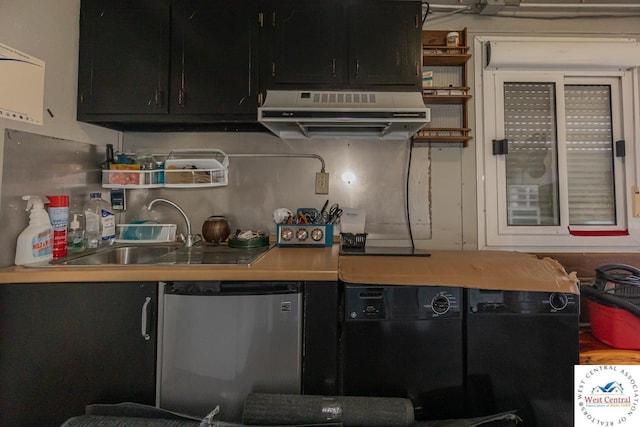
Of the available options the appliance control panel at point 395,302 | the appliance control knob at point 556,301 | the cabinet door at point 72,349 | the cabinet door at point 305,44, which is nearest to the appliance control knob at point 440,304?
the appliance control panel at point 395,302

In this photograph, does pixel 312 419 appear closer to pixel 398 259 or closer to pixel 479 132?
pixel 398 259

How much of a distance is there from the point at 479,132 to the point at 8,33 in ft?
7.77

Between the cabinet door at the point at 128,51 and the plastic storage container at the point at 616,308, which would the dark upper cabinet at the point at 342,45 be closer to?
the cabinet door at the point at 128,51

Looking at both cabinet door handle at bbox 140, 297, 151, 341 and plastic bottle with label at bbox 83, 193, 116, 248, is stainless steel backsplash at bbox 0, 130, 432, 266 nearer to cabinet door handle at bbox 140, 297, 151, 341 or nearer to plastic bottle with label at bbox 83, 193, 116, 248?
plastic bottle with label at bbox 83, 193, 116, 248

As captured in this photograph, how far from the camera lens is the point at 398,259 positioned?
1.41 m

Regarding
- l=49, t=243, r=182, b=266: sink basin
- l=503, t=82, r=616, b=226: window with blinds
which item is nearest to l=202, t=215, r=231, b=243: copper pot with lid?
l=49, t=243, r=182, b=266: sink basin

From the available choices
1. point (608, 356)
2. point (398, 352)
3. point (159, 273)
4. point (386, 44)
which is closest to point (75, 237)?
point (159, 273)

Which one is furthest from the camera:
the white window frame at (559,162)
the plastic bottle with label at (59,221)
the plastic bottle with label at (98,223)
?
the white window frame at (559,162)

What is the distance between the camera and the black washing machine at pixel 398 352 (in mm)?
1138

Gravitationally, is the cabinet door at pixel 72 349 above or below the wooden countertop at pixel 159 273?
below

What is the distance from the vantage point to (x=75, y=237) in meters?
1.51

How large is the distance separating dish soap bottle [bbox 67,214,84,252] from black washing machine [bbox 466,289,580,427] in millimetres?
1825

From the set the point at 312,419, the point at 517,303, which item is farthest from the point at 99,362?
the point at 517,303

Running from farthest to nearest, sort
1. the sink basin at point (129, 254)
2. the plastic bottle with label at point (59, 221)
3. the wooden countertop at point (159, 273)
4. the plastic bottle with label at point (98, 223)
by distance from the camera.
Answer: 1. the plastic bottle with label at point (98, 223)
2. the sink basin at point (129, 254)
3. the plastic bottle with label at point (59, 221)
4. the wooden countertop at point (159, 273)
